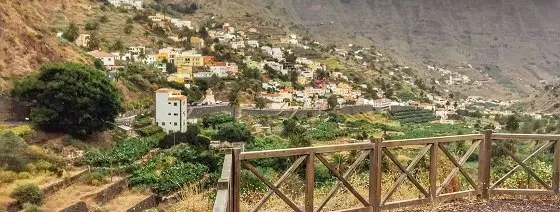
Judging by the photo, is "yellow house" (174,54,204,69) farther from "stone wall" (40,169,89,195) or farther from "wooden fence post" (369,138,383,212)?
"wooden fence post" (369,138,383,212)

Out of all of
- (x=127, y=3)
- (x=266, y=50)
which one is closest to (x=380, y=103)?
(x=266, y=50)

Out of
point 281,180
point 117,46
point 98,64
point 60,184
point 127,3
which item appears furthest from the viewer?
point 127,3

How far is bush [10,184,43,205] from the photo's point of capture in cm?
1566

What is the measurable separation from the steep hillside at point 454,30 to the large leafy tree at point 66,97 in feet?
291

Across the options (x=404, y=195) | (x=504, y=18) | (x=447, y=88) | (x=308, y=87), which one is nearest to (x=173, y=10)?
(x=308, y=87)

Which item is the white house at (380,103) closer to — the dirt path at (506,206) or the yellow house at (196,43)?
the yellow house at (196,43)

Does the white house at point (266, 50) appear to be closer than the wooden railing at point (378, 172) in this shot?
No

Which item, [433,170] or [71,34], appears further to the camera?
[71,34]

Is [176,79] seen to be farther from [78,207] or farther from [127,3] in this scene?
[127,3]

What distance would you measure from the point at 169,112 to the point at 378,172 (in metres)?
28.4

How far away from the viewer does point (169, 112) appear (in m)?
32.0

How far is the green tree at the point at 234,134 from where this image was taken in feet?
95.7

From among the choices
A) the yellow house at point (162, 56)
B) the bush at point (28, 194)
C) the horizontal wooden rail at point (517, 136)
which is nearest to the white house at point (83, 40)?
the yellow house at point (162, 56)

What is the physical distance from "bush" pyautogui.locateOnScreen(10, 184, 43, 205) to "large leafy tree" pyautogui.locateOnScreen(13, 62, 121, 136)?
850 centimetres
